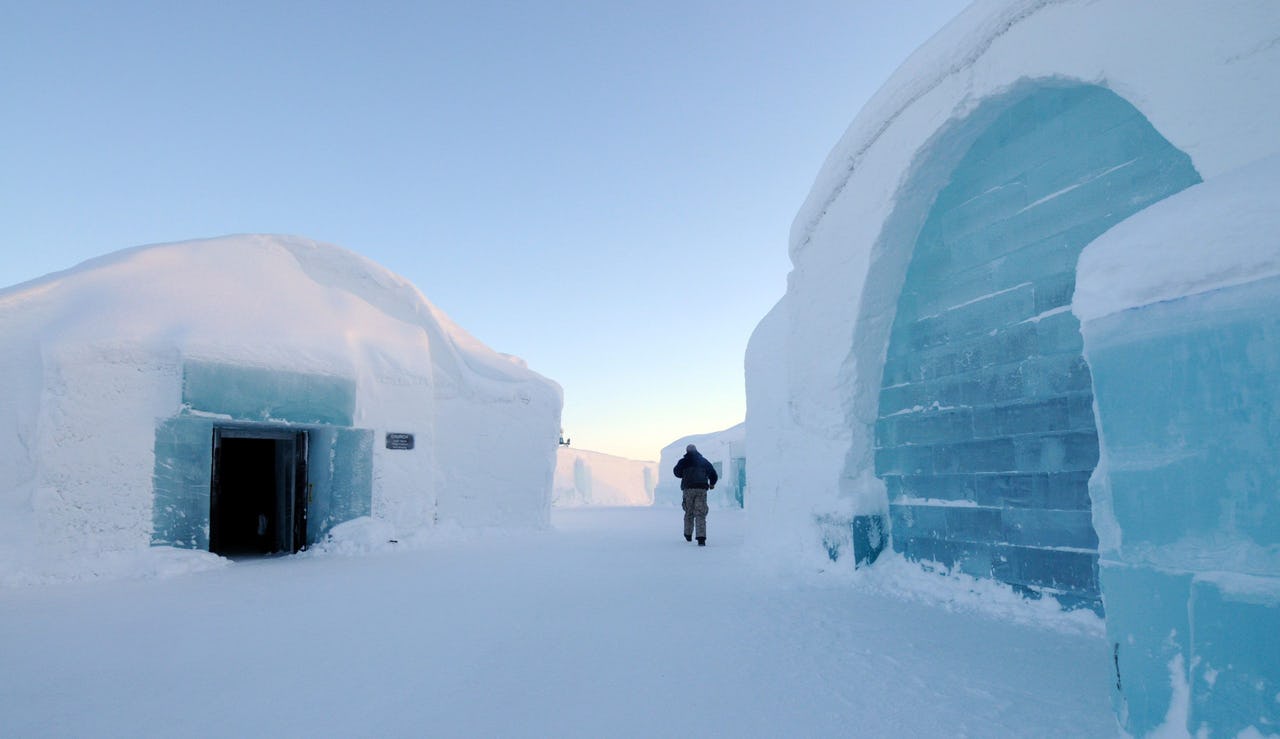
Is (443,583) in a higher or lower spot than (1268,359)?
lower

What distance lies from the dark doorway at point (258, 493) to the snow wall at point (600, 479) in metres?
29.6

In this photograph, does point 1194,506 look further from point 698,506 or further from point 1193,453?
point 698,506

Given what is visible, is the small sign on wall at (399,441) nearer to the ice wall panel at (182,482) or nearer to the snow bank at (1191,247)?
the ice wall panel at (182,482)

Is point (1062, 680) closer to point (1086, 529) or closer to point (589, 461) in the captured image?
point (1086, 529)

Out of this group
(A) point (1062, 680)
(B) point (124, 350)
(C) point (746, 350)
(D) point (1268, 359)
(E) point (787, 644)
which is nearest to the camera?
(D) point (1268, 359)

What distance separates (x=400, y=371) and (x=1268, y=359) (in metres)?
9.18

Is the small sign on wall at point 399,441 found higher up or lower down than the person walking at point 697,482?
higher up

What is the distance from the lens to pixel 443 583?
5559mm

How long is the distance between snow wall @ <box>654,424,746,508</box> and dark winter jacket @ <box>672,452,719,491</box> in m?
11.9

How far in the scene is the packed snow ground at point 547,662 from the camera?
2.39 m

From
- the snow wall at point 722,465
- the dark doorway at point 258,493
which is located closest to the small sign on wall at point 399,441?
the dark doorway at point 258,493

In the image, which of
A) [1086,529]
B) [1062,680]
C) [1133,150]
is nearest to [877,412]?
[1086,529]

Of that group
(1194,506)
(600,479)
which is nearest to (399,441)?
(1194,506)

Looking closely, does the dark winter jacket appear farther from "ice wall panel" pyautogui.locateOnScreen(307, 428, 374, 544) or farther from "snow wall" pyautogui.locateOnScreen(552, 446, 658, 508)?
"snow wall" pyautogui.locateOnScreen(552, 446, 658, 508)
